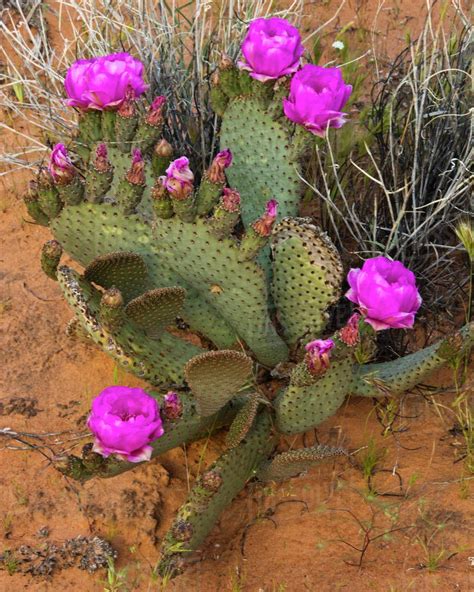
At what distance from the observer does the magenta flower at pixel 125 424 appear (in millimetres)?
1900

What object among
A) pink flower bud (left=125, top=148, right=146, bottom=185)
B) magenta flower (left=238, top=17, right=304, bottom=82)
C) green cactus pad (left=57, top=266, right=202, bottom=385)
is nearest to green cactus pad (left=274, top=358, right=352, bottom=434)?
green cactus pad (left=57, top=266, right=202, bottom=385)

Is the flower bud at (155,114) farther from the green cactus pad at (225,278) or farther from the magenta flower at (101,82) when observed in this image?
the green cactus pad at (225,278)

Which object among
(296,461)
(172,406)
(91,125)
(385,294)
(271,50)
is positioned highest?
(271,50)

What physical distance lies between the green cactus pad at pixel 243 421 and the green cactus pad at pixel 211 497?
0.12 ft

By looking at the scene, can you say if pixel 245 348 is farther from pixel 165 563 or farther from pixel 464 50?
pixel 464 50

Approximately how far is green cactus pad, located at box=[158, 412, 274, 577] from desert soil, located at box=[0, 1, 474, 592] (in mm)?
119

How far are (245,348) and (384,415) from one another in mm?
473

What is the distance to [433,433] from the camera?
247cm

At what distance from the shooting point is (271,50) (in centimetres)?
→ 241

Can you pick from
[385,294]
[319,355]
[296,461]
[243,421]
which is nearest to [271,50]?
[385,294]

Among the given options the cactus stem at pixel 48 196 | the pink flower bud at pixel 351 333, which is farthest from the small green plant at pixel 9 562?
the pink flower bud at pixel 351 333

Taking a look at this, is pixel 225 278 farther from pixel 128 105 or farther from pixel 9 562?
pixel 9 562

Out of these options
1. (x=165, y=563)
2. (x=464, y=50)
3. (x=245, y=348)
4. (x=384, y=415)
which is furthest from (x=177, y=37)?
(x=165, y=563)

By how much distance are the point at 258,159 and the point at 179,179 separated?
0.55m
